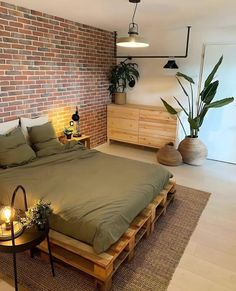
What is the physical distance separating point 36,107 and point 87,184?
1.84 meters

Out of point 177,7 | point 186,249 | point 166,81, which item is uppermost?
point 177,7

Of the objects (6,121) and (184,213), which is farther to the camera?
(6,121)

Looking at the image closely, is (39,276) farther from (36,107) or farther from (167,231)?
(36,107)

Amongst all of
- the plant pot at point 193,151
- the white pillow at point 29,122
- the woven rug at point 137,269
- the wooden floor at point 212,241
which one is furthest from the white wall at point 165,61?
the woven rug at point 137,269

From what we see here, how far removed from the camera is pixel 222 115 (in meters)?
4.39

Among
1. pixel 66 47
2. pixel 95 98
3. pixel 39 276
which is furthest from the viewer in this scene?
pixel 95 98

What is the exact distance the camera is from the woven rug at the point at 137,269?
180 cm

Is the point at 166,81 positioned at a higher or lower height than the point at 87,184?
higher

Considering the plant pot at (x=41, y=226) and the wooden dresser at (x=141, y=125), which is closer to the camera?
the plant pot at (x=41, y=226)

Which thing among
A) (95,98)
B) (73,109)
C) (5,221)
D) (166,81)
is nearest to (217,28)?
(166,81)

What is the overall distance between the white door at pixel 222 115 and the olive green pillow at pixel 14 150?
3331 millimetres

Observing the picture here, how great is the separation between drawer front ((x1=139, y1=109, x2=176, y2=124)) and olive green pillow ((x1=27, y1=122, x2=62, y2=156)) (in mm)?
2061

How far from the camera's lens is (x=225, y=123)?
4395 millimetres

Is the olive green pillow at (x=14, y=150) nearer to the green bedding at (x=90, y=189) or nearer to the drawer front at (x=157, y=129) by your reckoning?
the green bedding at (x=90, y=189)
